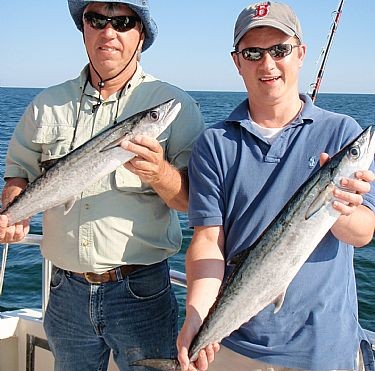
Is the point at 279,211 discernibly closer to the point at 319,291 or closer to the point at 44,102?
the point at 319,291

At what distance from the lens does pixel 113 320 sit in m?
3.72

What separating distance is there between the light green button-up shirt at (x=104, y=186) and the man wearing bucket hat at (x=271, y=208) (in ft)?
1.30

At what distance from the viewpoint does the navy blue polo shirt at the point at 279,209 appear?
3.13 metres

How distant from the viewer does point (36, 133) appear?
402 cm

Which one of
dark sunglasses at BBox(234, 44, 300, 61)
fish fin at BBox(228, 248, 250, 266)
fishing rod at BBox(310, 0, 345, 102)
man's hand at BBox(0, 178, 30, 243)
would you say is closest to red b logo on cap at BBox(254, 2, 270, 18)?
dark sunglasses at BBox(234, 44, 300, 61)

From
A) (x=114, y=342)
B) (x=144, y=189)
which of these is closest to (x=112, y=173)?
(x=144, y=189)

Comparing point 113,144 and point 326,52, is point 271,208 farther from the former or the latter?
point 326,52

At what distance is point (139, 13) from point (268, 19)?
928 mm

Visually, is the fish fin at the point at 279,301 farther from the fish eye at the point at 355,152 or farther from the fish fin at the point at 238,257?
the fish eye at the point at 355,152

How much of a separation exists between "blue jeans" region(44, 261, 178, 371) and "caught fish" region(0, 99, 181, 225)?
498mm

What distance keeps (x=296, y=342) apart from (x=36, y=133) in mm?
2197

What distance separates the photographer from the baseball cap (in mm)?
3270

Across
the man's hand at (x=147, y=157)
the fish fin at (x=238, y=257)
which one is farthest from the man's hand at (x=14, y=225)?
the fish fin at (x=238, y=257)

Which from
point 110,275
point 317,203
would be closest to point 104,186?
point 110,275
